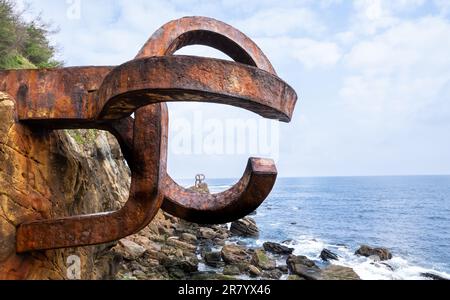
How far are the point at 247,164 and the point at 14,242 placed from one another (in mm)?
2052

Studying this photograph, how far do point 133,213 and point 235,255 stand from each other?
1635 cm

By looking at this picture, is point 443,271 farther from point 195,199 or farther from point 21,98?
point 21,98

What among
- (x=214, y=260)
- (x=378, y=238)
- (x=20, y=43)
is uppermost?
(x=20, y=43)

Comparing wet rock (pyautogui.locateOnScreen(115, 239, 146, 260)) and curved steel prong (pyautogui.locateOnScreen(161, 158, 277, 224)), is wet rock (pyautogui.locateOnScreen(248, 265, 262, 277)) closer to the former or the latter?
wet rock (pyautogui.locateOnScreen(115, 239, 146, 260))

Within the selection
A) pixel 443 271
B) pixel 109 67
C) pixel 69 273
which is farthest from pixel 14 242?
pixel 443 271

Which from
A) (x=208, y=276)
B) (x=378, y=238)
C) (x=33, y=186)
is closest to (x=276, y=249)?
(x=208, y=276)

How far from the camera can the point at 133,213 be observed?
102 inches

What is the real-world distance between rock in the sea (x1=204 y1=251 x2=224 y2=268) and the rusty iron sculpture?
48.2 ft

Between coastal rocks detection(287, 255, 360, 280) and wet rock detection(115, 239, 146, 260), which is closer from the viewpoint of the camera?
wet rock detection(115, 239, 146, 260)

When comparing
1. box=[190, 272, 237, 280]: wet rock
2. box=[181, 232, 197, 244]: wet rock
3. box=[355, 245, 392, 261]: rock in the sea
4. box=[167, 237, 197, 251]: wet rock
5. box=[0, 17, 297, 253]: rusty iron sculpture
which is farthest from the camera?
box=[355, 245, 392, 261]: rock in the sea

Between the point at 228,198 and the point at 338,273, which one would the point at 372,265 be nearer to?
the point at 338,273

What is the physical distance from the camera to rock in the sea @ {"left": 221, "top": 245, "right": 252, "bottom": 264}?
689 inches

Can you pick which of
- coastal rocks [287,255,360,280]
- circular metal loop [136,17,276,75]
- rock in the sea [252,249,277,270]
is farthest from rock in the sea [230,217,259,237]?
circular metal loop [136,17,276,75]

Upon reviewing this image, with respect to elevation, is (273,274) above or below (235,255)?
below
